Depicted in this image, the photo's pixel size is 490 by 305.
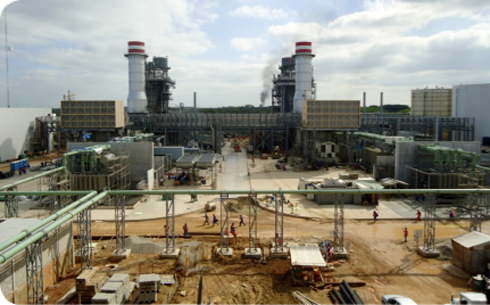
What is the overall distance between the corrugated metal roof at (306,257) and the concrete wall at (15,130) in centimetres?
4546

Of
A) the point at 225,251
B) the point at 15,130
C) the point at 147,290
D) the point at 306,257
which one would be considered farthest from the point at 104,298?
the point at 15,130

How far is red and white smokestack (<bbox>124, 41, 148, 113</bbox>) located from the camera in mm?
56562

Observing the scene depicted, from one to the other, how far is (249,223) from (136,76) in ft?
145

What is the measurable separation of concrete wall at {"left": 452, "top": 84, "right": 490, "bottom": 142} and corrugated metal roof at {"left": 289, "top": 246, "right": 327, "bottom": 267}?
52.3m

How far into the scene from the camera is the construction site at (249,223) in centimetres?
1462

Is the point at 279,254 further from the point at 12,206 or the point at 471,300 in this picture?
the point at 12,206

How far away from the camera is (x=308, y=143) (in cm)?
4703

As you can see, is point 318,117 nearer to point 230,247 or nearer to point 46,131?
point 230,247

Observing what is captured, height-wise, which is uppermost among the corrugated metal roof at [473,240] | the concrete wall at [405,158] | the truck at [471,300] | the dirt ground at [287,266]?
the concrete wall at [405,158]

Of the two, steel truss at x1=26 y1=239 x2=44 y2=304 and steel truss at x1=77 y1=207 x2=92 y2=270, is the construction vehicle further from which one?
steel truss at x1=26 y1=239 x2=44 y2=304

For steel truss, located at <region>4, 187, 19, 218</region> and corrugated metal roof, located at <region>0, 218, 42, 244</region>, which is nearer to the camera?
corrugated metal roof, located at <region>0, 218, 42, 244</region>

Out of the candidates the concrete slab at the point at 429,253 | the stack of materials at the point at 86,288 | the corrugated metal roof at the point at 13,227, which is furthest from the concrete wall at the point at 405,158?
the corrugated metal roof at the point at 13,227

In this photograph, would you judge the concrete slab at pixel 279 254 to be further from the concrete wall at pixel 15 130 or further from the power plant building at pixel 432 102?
the power plant building at pixel 432 102

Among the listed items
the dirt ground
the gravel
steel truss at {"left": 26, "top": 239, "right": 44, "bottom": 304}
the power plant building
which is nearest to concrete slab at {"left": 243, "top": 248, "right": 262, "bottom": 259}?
the dirt ground
